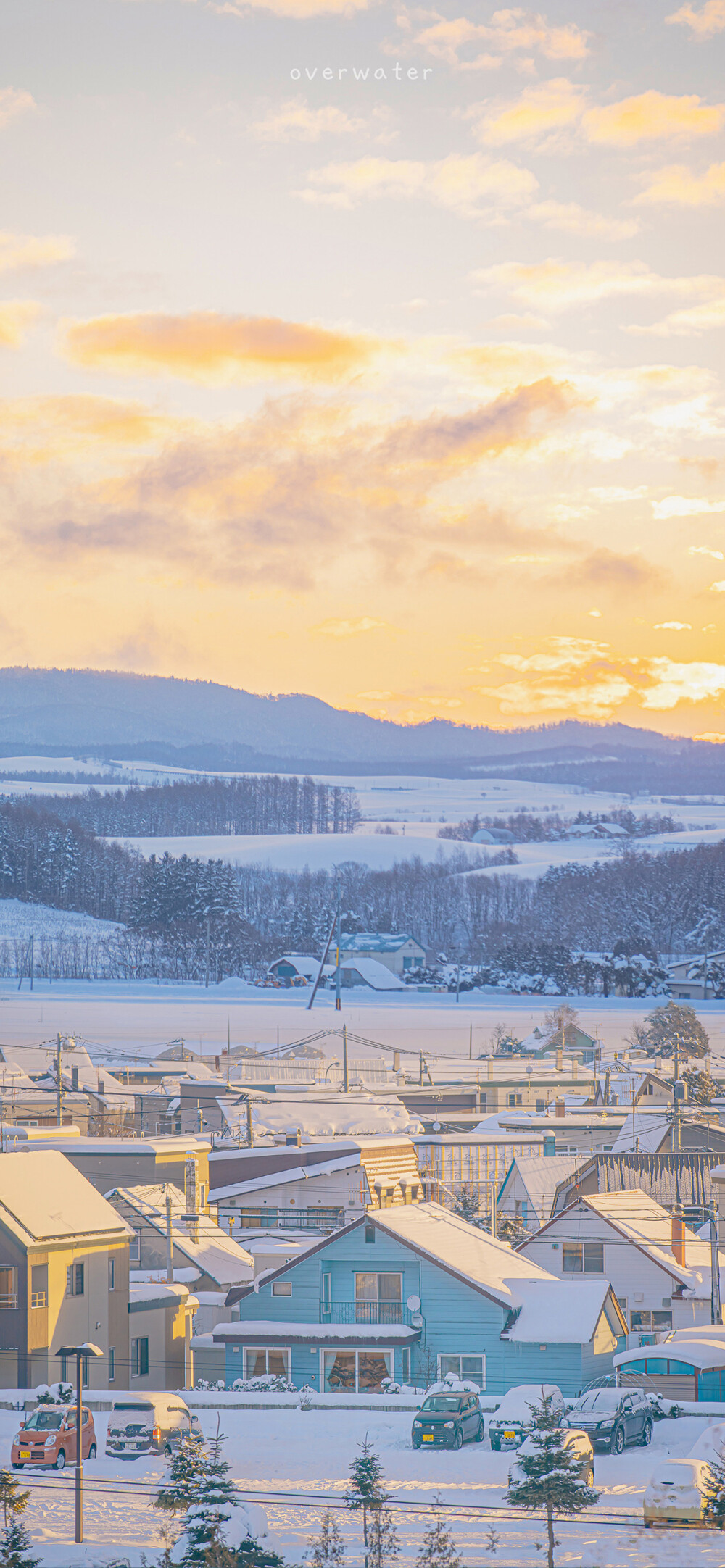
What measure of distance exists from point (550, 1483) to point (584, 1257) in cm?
1283

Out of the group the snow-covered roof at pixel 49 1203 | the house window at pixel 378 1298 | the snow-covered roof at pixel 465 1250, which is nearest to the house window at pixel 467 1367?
the snow-covered roof at pixel 465 1250

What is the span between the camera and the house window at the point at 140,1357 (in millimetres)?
21828

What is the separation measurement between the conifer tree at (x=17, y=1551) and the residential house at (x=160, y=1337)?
10288 millimetres

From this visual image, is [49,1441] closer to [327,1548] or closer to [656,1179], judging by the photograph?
[327,1548]

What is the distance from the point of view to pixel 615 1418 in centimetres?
1541

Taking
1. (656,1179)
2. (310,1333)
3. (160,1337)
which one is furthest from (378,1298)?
(656,1179)

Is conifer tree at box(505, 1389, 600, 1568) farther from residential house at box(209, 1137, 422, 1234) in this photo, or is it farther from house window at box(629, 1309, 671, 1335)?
residential house at box(209, 1137, 422, 1234)

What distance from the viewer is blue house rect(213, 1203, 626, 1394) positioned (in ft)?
67.7

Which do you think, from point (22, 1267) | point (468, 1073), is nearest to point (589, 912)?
point (468, 1073)

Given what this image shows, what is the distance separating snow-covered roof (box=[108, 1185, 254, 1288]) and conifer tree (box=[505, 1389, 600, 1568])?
13.1 meters

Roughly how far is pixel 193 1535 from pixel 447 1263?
1067 cm

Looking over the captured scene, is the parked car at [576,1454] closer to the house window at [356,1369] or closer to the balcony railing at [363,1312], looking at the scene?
the house window at [356,1369]

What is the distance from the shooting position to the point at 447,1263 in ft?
70.7

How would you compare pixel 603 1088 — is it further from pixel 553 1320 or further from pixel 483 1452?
pixel 483 1452
